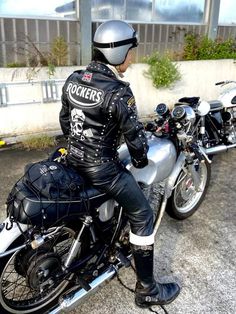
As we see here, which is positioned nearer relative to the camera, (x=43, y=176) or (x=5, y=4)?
(x=43, y=176)

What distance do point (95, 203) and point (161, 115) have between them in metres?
1.39

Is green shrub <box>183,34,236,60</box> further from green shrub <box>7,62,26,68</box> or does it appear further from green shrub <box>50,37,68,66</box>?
green shrub <box>7,62,26,68</box>

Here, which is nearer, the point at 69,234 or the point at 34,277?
the point at 34,277

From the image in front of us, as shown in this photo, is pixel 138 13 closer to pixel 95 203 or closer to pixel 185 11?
pixel 185 11

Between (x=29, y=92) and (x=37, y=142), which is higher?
(x=29, y=92)

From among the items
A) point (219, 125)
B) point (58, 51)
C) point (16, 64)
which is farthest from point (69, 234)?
point (58, 51)

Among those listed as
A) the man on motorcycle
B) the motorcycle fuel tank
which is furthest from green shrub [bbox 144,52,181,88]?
the man on motorcycle

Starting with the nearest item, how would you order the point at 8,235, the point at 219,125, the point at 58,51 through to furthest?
the point at 8,235, the point at 219,125, the point at 58,51

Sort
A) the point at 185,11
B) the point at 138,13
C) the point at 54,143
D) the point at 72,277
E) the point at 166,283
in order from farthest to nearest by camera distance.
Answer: the point at 185,11 < the point at 138,13 < the point at 54,143 < the point at 166,283 < the point at 72,277

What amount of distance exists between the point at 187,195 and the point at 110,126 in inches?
72.5

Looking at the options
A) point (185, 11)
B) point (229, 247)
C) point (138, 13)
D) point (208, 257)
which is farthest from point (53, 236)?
point (185, 11)

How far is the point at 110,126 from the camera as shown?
2.16 meters

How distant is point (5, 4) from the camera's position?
19.4 ft

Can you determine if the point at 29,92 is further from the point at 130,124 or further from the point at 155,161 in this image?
the point at 130,124
